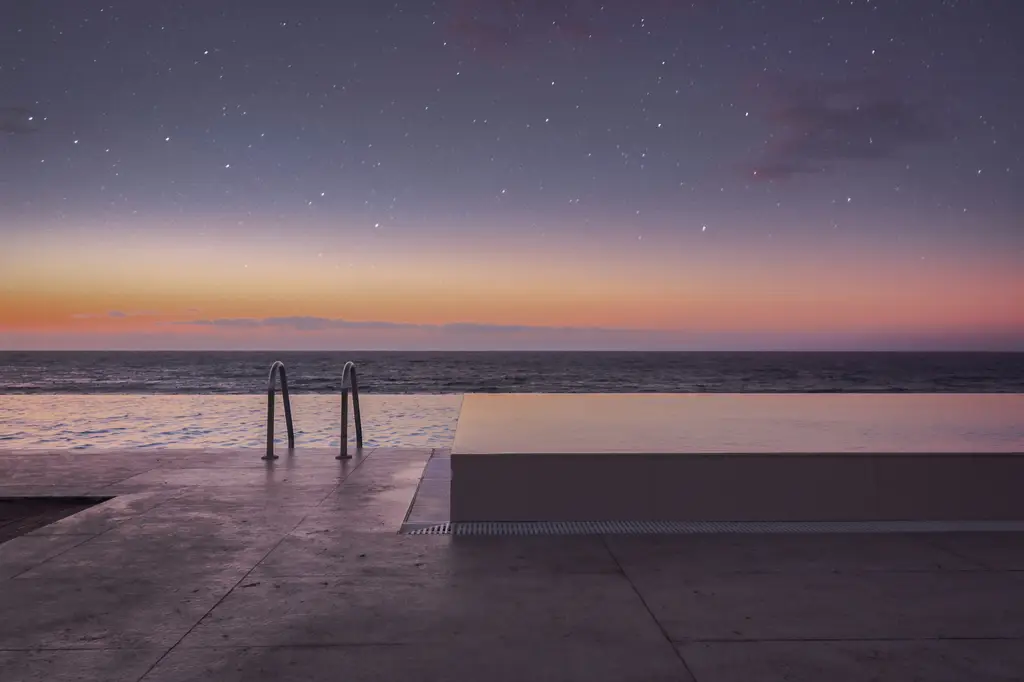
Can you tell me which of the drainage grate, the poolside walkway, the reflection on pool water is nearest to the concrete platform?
the drainage grate

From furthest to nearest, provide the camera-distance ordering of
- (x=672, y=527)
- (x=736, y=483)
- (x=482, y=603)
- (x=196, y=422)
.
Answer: (x=196, y=422)
(x=736, y=483)
(x=672, y=527)
(x=482, y=603)

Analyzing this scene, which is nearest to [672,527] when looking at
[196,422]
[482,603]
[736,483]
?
[736,483]

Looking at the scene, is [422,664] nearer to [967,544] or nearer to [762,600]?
[762,600]

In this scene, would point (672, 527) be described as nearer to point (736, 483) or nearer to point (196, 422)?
point (736, 483)

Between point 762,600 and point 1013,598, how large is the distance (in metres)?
1.05

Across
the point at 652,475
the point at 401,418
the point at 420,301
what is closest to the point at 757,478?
the point at 652,475

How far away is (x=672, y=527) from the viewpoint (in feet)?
14.4

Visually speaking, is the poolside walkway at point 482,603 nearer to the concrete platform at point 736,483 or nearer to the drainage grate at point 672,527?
the drainage grate at point 672,527

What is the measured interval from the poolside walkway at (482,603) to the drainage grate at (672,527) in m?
0.14

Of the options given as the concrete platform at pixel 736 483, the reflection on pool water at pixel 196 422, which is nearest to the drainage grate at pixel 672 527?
the concrete platform at pixel 736 483

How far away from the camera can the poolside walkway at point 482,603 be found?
8.16ft

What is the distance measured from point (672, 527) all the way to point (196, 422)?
12.5 meters

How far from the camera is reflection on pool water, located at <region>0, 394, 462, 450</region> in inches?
461

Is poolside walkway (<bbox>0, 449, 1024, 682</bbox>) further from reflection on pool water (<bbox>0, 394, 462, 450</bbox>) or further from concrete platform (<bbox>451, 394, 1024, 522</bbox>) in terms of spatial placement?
reflection on pool water (<bbox>0, 394, 462, 450</bbox>)
